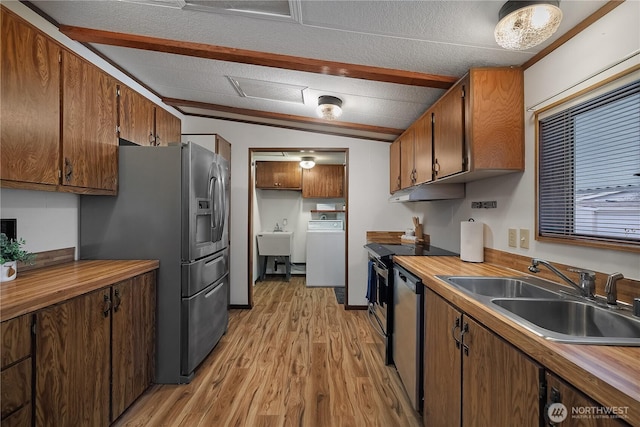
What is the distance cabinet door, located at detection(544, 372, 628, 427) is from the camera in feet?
1.99

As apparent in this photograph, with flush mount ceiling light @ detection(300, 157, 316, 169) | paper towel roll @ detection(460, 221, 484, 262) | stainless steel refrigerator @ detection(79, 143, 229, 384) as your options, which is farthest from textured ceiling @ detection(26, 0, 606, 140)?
flush mount ceiling light @ detection(300, 157, 316, 169)

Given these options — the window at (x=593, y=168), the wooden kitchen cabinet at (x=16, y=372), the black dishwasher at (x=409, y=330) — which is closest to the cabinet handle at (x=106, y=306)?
the wooden kitchen cabinet at (x=16, y=372)

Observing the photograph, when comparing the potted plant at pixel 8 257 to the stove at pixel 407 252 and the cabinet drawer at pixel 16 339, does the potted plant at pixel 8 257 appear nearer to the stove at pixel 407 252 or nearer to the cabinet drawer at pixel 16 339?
the cabinet drawer at pixel 16 339

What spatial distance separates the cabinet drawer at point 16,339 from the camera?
3.43 ft

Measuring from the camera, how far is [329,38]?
1.68 m

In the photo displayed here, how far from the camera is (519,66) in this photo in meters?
1.64

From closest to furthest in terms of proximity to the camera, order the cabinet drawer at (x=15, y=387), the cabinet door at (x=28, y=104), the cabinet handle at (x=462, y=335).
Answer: the cabinet drawer at (x=15, y=387), the cabinet handle at (x=462, y=335), the cabinet door at (x=28, y=104)

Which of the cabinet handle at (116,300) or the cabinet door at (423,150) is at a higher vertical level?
the cabinet door at (423,150)

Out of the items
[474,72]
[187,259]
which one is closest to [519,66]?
[474,72]

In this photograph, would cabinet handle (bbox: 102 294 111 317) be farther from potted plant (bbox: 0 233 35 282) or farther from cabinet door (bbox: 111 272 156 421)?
potted plant (bbox: 0 233 35 282)

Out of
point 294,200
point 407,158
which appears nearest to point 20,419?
point 407,158

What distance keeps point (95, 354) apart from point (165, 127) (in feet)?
7.12

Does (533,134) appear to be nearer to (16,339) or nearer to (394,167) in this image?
(394,167)

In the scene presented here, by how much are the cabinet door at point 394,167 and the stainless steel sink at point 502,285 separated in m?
1.75
